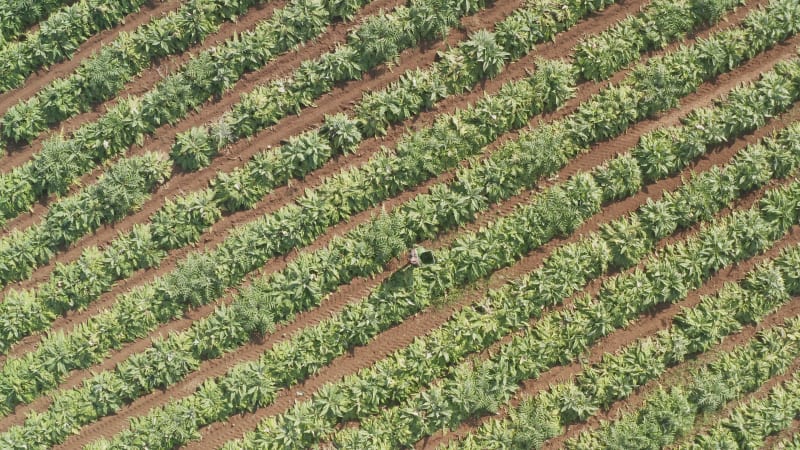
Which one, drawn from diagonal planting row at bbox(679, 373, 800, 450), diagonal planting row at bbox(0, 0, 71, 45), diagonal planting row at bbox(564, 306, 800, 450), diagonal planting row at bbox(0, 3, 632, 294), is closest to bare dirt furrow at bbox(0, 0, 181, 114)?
diagonal planting row at bbox(0, 0, 71, 45)

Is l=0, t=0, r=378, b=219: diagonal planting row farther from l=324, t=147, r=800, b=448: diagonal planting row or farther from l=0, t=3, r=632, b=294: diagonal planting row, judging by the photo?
l=324, t=147, r=800, b=448: diagonal planting row

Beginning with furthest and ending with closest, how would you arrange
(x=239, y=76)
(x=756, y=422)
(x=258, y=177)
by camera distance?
(x=239, y=76)
(x=258, y=177)
(x=756, y=422)

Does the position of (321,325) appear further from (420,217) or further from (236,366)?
(420,217)

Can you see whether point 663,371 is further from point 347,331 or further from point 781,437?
point 347,331

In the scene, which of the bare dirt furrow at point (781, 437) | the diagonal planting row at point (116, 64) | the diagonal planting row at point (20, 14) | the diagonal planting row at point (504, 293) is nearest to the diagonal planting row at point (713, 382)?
the bare dirt furrow at point (781, 437)

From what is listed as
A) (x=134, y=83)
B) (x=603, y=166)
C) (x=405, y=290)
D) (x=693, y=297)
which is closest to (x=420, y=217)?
(x=405, y=290)

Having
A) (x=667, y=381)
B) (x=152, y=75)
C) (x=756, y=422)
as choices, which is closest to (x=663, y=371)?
(x=667, y=381)
